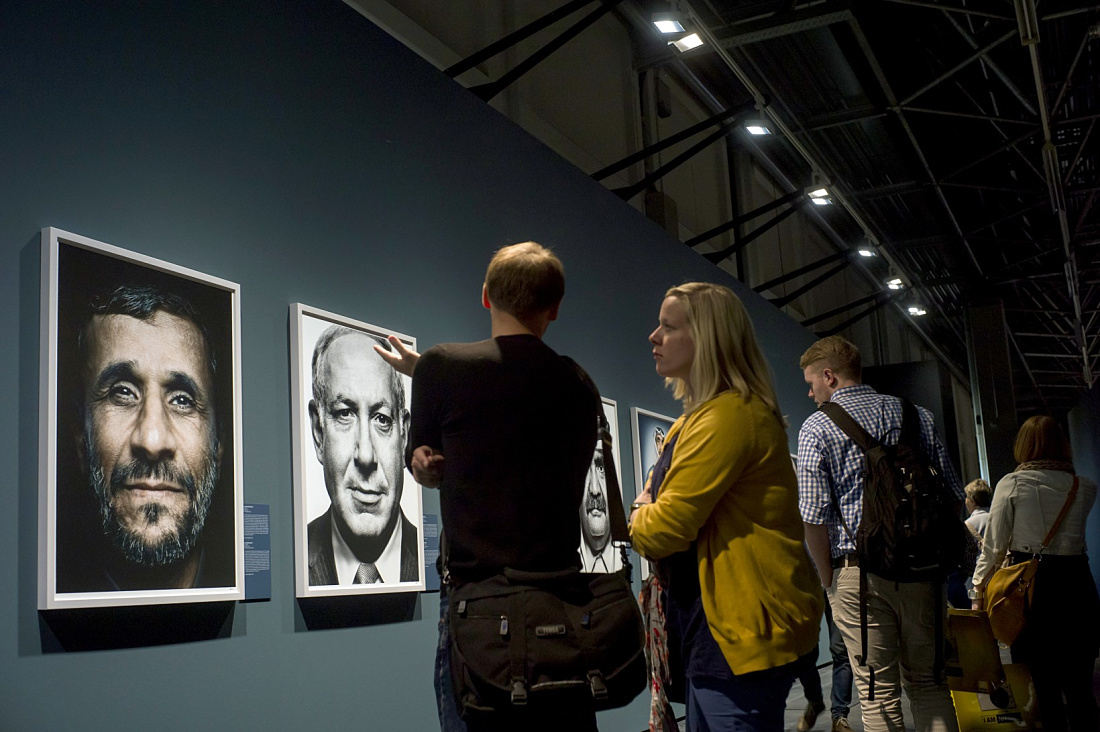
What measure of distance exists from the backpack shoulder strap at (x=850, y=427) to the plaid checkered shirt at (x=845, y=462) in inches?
0.8

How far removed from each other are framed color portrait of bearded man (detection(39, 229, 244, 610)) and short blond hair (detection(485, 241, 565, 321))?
1512mm

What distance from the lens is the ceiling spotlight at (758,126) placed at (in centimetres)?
868

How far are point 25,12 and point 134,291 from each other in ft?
3.00

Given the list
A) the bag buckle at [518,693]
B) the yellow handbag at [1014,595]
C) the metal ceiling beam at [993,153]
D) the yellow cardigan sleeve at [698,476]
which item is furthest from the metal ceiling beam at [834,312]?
the bag buckle at [518,693]

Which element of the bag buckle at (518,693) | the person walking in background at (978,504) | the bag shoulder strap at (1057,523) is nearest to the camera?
the bag buckle at (518,693)

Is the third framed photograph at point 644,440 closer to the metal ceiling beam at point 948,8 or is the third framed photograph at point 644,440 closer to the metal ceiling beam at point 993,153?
the metal ceiling beam at point 948,8

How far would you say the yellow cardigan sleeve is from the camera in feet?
7.83

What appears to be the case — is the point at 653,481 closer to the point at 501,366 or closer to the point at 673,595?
the point at 673,595

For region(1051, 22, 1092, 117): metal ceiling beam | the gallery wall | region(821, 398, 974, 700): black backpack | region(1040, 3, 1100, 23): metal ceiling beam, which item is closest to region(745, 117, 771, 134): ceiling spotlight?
region(1040, 3, 1100, 23): metal ceiling beam

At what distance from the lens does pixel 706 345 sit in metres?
2.60

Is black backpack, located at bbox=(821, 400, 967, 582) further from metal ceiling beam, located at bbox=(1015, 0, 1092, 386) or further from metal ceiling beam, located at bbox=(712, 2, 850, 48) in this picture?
metal ceiling beam, located at bbox=(1015, 0, 1092, 386)

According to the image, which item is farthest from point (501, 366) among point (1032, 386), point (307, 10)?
point (1032, 386)

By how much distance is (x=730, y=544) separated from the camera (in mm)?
2408

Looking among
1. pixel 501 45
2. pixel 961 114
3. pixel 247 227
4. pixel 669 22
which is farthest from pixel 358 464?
pixel 961 114
